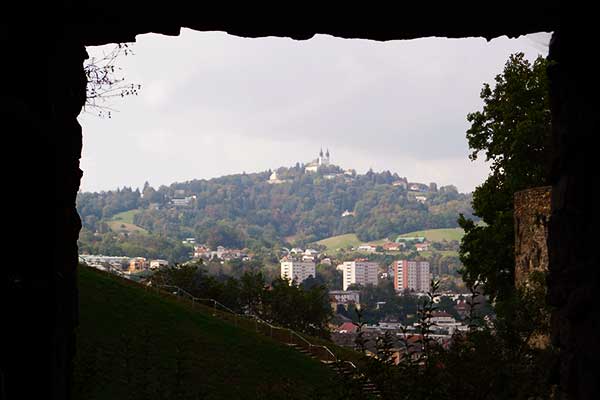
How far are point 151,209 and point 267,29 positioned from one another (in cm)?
13244

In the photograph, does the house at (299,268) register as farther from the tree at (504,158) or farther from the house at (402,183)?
the tree at (504,158)

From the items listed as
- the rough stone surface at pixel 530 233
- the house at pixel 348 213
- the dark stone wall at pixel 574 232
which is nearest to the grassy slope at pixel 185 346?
the rough stone surface at pixel 530 233

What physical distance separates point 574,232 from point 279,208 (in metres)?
142

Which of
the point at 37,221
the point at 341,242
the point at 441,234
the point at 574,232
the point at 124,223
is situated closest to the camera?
the point at 37,221

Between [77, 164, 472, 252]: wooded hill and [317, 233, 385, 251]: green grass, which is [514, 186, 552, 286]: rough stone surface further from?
[317, 233, 385, 251]: green grass

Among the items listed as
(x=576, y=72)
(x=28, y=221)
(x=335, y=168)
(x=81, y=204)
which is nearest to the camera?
(x=28, y=221)

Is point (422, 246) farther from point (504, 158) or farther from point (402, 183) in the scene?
point (504, 158)

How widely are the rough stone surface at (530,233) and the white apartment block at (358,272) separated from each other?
6430cm

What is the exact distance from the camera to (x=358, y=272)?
86.5 m

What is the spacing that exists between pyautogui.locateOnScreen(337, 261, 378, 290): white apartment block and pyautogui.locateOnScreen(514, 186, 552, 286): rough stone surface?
6430cm

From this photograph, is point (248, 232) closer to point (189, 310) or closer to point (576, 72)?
point (189, 310)

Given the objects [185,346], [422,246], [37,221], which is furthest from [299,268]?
[37,221]

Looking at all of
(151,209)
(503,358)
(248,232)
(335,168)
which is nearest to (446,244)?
(248,232)

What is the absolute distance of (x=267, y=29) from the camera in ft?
10.9
